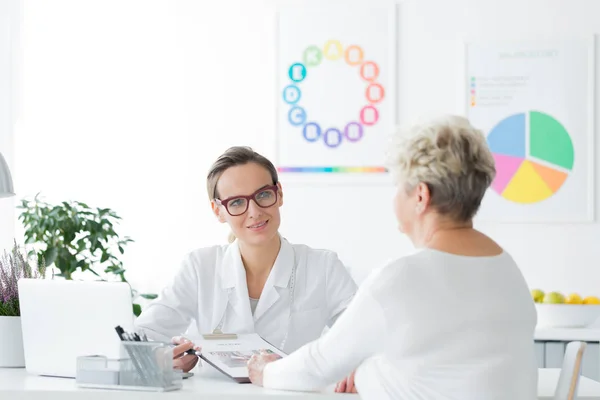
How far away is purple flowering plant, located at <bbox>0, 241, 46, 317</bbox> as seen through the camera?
2.57 metres

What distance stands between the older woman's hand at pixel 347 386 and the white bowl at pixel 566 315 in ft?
7.36

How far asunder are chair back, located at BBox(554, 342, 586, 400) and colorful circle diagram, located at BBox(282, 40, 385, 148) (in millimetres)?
2701

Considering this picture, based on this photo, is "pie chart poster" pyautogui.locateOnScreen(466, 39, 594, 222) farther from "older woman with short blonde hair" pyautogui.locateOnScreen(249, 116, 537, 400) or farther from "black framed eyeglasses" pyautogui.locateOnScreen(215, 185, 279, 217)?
"older woman with short blonde hair" pyautogui.locateOnScreen(249, 116, 537, 400)

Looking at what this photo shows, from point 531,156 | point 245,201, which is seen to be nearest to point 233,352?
point 245,201

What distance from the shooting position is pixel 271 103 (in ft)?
15.1

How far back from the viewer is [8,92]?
4.68 metres

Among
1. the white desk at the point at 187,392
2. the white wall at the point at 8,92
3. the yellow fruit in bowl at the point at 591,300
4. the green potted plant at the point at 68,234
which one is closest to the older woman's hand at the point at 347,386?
the white desk at the point at 187,392

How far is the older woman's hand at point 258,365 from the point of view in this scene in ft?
7.05

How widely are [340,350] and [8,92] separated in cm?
339

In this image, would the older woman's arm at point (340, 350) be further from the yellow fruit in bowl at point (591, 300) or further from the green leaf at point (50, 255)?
the yellow fruit in bowl at point (591, 300)

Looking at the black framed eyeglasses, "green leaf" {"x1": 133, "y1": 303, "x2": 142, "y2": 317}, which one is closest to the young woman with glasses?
the black framed eyeglasses

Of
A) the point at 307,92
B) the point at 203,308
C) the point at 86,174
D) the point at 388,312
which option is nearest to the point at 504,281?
the point at 388,312

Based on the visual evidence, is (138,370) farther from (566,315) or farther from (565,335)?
(566,315)

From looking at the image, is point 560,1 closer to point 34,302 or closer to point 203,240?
point 203,240
